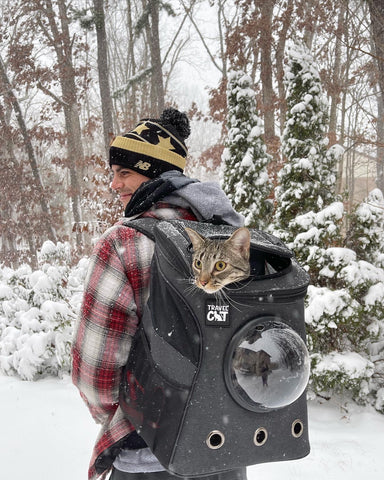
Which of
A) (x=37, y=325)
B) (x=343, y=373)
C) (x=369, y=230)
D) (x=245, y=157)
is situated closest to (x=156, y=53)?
(x=245, y=157)

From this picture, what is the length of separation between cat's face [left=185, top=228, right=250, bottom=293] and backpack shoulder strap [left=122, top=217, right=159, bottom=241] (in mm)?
179

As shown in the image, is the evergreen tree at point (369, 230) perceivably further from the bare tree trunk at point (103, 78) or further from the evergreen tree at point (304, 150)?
the bare tree trunk at point (103, 78)

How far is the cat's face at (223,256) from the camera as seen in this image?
1166mm

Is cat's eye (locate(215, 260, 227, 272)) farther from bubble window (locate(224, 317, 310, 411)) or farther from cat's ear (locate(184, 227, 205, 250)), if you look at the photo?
bubble window (locate(224, 317, 310, 411))

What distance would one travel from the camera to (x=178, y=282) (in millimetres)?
1110

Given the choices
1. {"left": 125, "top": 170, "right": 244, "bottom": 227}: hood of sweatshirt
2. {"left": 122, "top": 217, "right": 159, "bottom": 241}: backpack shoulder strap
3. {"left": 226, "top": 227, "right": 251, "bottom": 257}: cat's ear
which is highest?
{"left": 125, "top": 170, "right": 244, "bottom": 227}: hood of sweatshirt

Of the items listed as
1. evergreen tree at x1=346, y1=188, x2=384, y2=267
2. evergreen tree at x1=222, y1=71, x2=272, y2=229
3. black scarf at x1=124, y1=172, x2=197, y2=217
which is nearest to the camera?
black scarf at x1=124, y1=172, x2=197, y2=217

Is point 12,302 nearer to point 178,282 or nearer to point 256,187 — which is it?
point 256,187

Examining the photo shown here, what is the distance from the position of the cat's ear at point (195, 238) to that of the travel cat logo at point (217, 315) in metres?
0.21

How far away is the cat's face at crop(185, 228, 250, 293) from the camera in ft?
3.83

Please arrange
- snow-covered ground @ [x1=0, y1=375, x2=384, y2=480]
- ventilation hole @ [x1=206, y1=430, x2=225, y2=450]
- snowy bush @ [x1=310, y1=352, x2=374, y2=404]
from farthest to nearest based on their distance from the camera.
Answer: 1. snowy bush @ [x1=310, y1=352, x2=374, y2=404]
2. snow-covered ground @ [x1=0, y1=375, x2=384, y2=480]
3. ventilation hole @ [x1=206, y1=430, x2=225, y2=450]

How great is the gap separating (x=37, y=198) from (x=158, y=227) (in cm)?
1260

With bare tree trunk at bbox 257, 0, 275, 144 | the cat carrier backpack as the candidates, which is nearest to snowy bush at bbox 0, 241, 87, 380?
the cat carrier backpack

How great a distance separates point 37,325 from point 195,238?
4946 millimetres
